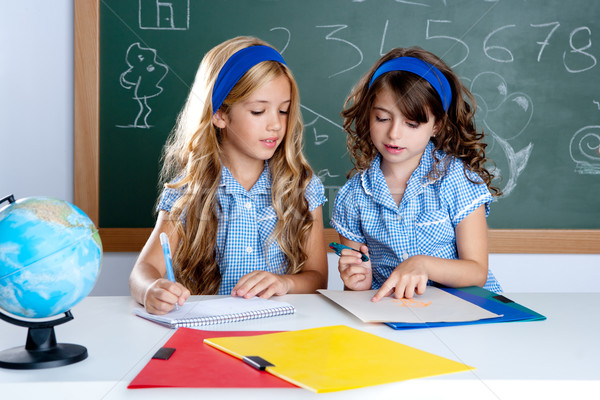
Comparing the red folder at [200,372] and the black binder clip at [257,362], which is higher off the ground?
the black binder clip at [257,362]

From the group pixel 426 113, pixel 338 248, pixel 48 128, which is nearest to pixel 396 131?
pixel 426 113

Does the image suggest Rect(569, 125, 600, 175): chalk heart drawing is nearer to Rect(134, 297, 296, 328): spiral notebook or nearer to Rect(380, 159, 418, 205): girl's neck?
Rect(380, 159, 418, 205): girl's neck

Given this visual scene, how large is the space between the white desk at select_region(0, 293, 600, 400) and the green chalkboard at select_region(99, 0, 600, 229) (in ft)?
3.93

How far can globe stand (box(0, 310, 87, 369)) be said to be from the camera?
735 mm

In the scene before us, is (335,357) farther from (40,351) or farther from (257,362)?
(40,351)

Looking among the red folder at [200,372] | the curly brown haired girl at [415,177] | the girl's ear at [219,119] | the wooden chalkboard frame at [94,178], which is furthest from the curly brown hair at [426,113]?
the red folder at [200,372]

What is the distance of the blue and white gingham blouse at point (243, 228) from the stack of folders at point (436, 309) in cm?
48

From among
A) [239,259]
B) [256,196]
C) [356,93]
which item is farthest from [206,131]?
[356,93]

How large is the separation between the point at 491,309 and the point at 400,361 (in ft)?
1.22

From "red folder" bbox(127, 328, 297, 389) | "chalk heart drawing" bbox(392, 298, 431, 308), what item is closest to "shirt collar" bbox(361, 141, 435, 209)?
"chalk heart drawing" bbox(392, 298, 431, 308)

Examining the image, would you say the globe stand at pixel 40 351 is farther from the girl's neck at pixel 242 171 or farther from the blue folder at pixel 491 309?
the girl's neck at pixel 242 171

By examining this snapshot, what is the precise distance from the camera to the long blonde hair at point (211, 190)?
1605 mm

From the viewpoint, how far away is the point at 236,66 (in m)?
1.56

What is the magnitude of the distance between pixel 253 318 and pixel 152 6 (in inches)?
63.5
